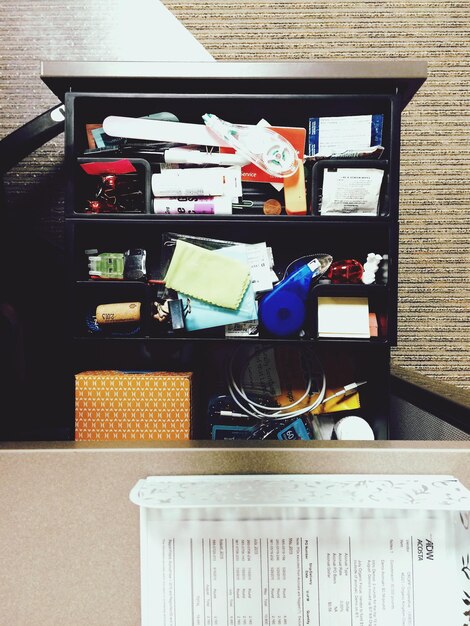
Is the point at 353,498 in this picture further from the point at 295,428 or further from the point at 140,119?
the point at 140,119

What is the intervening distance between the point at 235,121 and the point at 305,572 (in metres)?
0.82

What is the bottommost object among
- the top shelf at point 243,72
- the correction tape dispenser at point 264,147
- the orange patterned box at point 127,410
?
the orange patterned box at point 127,410

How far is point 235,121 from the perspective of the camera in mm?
933

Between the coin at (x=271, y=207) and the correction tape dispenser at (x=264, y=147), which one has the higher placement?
the correction tape dispenser at (x=264, y=147)

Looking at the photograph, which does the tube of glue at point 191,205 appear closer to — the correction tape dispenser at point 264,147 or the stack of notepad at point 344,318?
the correction tape dispenser at point 264,147

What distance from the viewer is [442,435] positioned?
819 millimetres

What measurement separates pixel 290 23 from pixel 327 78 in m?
0.53

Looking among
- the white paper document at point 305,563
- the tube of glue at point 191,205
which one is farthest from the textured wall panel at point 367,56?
the white paper document at point 305,563

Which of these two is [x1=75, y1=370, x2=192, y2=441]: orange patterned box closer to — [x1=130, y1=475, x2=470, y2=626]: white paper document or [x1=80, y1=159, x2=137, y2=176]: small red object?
[x1=130, y1=475, x2=470, y2=626]: white paper document

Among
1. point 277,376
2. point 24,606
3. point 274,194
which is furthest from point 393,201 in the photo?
point 24,606

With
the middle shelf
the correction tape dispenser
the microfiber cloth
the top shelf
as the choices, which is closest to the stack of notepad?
the middle shelf

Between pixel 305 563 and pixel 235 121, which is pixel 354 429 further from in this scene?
pixel 235 121

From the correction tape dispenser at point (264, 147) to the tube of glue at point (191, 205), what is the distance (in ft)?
0.32

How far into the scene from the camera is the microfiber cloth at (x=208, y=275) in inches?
33.5
